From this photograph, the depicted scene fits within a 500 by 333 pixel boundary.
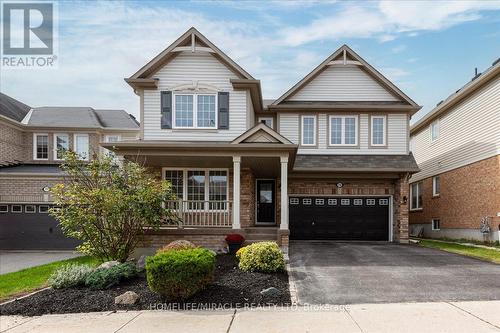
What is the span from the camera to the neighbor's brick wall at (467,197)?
660 inches

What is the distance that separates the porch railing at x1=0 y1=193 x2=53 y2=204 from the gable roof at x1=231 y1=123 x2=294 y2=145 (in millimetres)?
11112

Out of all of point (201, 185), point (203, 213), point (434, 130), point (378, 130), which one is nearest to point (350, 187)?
point (378, 130)

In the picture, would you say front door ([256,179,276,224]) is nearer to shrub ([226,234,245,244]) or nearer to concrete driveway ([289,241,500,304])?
concrete driveway ([289,241,500,304])

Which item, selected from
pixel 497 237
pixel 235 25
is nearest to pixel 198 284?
pixel 235 25

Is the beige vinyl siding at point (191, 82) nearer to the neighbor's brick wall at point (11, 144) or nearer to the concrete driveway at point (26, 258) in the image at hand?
the concrete driveway at point (26, 258)

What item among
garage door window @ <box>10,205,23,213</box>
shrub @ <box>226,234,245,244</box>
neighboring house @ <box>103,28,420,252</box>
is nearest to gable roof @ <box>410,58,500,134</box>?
neighboring house @ <box>103,28,420,252</box>

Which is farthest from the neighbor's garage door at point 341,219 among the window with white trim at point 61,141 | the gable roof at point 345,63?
the window with white trim at point 61,141

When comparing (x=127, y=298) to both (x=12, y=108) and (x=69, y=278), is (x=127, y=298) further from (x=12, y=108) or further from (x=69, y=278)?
(x=12, y=108)

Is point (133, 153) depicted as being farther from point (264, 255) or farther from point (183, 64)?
point (264, 255)

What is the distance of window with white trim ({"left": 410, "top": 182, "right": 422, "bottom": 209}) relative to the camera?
84.3 ft

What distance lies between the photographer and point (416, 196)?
26.3 m

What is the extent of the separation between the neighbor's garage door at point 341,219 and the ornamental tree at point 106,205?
887 centimetres

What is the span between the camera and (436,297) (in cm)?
810

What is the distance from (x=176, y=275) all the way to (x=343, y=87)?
14581mm
